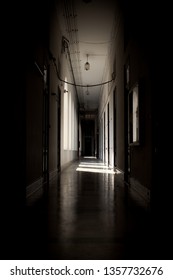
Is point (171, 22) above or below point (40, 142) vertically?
above

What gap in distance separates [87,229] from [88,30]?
7.26 m

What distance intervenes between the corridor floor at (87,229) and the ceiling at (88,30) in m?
5.09

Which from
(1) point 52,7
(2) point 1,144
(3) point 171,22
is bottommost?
(2) point 1,144

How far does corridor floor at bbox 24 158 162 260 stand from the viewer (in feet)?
6.06

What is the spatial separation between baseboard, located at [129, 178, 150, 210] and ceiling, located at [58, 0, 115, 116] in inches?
181

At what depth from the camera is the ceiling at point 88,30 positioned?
6789 millimetres

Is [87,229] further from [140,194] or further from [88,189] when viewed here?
[88,189]

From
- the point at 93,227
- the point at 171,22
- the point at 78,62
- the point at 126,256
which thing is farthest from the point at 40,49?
the point at 78,62

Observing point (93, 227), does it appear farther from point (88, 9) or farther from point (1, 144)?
point (88, 9)

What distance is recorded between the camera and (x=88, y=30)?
8320 millimetres

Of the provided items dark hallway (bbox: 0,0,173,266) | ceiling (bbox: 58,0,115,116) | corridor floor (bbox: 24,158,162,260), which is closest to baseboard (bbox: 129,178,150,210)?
dark hallway (bbox: 0,0,173,266)

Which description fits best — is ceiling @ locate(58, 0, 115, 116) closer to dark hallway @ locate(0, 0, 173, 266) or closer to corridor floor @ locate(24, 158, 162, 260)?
dark hallway @ locate(0, 0, 173, 266)

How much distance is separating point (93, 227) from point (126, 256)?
0.73m

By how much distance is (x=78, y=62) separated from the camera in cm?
1174
